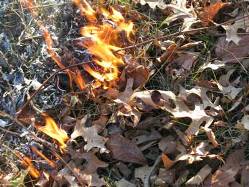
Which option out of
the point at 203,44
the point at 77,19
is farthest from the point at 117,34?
the point at 203,44

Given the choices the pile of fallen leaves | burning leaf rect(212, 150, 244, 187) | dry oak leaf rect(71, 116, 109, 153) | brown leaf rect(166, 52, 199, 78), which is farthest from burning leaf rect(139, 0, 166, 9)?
burning leaf rect(212, 150, 244, 187)

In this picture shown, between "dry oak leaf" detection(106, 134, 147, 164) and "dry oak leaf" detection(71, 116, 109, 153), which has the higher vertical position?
"dry oak leaf" detection(71, 116, 109, 153)

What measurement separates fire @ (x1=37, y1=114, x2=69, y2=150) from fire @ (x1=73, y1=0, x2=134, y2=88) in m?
0.40

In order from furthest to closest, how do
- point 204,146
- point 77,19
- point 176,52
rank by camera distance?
point 77,19 < point 176,52 < point 204,146

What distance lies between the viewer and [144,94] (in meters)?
3.43

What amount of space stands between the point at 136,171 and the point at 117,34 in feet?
3.29

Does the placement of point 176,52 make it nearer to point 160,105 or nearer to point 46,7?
point 160,105

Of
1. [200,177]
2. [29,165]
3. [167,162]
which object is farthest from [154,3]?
[29,165]

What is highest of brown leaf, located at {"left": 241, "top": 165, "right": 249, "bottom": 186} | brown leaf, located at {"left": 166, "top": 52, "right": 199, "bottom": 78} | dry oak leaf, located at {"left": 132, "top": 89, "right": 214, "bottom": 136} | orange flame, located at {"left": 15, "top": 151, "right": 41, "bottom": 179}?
brown leaf, located at {"left": 166, "top": 52, "right": 199, "bottom": 78}

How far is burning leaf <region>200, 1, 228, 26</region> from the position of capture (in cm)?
363

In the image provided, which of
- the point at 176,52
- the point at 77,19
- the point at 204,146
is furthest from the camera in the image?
the point at 77,19

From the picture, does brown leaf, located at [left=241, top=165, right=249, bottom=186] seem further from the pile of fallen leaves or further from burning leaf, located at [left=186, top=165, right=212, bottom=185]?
burning leaf, located at [left=186, top=165, right=212, bottom=185]

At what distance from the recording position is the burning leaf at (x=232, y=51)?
11.5ft

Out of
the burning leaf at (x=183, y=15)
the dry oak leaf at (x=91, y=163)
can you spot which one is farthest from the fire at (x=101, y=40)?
the dry oak leaf at (x=91, y=163)
